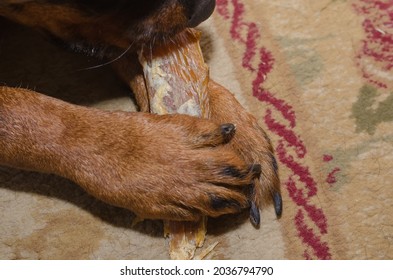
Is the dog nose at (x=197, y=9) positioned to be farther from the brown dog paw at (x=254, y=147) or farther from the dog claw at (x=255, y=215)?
the dog claw at (x=255, y=215)

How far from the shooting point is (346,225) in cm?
175

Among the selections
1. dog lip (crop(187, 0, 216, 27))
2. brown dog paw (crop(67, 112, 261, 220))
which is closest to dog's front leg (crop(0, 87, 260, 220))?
brown dog paw (crop(67, 112, 261, 220))

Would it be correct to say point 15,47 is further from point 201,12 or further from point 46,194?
point 201,12

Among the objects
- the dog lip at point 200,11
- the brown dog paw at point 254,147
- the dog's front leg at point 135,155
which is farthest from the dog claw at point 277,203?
the dog lip at point 200,11

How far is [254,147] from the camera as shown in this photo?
179 cm

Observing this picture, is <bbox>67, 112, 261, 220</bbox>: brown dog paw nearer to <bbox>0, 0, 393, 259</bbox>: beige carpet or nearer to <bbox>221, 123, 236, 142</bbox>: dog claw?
<bbox>221, 123, 236, 142</bbox>: dog claw

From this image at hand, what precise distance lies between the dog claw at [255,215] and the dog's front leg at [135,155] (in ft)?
0.25

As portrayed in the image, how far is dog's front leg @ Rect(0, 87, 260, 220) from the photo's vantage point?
1623 mm

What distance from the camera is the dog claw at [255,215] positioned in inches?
68.5

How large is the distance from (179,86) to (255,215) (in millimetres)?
419

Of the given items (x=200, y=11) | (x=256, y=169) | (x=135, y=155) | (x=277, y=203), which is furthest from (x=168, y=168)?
(x=200, y=11)

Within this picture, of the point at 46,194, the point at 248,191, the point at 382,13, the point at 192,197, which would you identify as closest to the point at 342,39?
the point at 382,13
